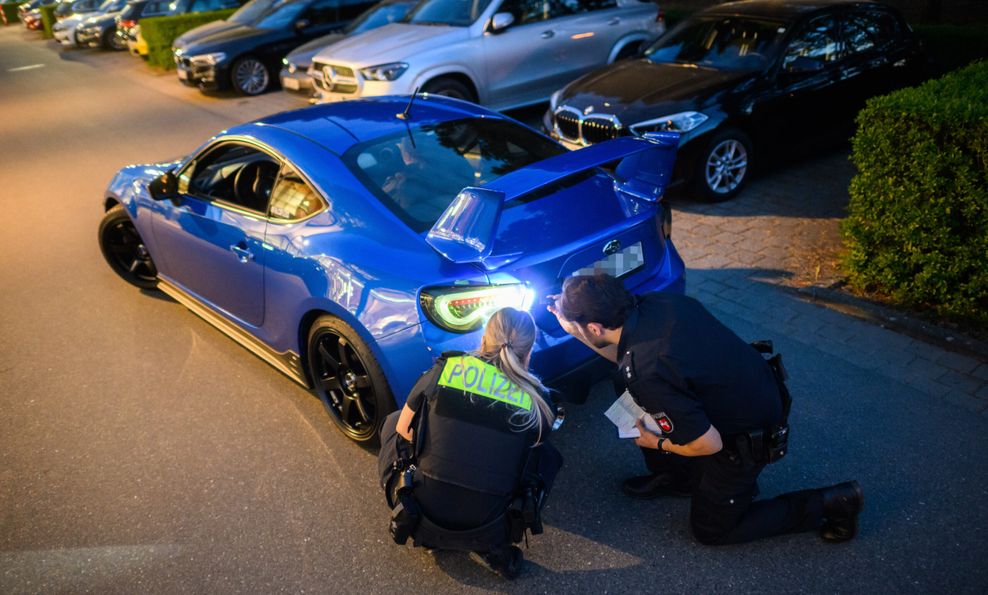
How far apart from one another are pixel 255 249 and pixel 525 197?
152 centimetres

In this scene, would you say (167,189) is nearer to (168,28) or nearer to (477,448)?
(477,448)

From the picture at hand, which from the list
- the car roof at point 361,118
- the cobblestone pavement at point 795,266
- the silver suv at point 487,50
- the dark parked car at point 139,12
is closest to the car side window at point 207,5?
the dark parked car at point 139,12

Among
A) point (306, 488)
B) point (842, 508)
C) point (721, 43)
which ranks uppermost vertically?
point (721, 43)

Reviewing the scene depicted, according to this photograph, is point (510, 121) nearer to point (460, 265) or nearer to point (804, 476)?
point (460, 265)

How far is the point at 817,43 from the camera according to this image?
6855 mm

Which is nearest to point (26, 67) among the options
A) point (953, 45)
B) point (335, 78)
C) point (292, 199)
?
point (335, 78)

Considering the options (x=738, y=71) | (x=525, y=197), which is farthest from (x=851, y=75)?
(x=525, y=197)

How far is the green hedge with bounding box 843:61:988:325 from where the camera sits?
4.29 m

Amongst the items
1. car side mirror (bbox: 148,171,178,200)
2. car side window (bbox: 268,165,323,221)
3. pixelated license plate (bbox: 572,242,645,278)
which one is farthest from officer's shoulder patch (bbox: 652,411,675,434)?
car side mirror (bbox: 148,171,178,200)

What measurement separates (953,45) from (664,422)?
8.46 metres

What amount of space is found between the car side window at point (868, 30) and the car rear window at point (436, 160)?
4314mm

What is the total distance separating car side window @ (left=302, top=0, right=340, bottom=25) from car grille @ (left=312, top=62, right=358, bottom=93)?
4030mm

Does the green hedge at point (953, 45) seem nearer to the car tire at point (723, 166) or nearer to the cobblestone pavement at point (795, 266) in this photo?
the cobblestone pavement at point (795, 266)

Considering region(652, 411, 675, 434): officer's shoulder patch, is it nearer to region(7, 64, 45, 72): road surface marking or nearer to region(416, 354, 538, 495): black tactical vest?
→ region(416, 354, 538, 495): black tactical vest
